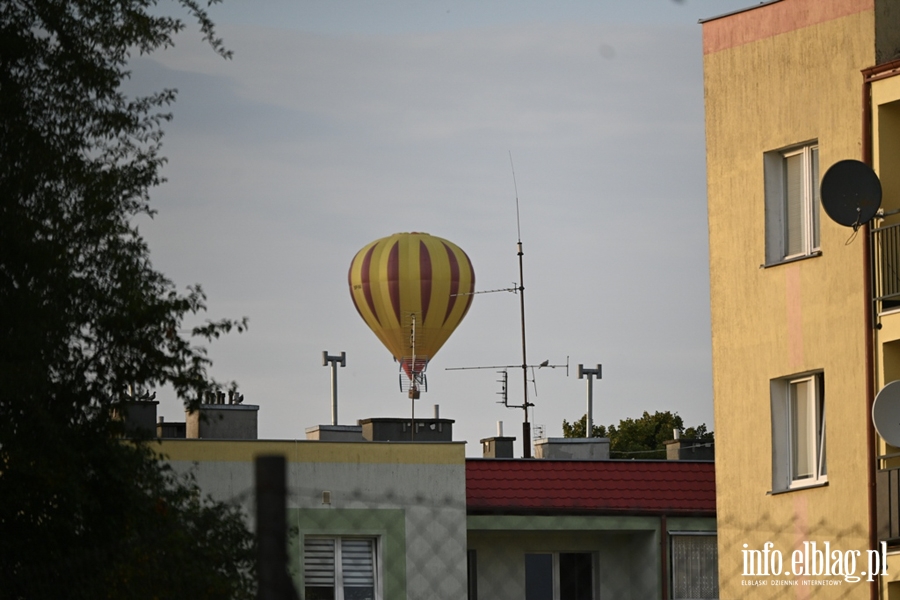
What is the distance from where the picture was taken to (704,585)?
30.7 m

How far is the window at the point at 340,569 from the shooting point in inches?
1128

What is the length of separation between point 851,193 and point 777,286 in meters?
2.73

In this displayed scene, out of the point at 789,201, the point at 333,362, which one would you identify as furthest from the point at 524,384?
the point at 789,201

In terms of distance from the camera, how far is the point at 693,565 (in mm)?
30578

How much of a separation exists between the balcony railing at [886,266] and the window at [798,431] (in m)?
1.47

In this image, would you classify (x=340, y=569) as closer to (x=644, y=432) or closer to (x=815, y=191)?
(x=815, y=191)

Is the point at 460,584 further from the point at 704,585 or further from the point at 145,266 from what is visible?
the point at 145,266

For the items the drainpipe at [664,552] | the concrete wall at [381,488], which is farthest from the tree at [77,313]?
the drainpipe at [664,552]

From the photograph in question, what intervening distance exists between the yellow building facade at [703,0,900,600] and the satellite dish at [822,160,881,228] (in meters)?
1.23

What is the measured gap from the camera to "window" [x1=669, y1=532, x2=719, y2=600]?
30406 millimetres

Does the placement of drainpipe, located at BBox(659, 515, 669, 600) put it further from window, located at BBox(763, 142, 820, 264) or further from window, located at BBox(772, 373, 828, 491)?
window, located at BBox(763, 142, 820, 264)

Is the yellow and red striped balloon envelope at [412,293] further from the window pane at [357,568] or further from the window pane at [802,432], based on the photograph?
the window pane at [802,432]

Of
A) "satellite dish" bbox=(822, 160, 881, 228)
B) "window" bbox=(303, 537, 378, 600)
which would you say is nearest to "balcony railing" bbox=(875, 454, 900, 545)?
"satellite dish" bbox=(822, 160, 881, 228)

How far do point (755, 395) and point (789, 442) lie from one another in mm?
822
